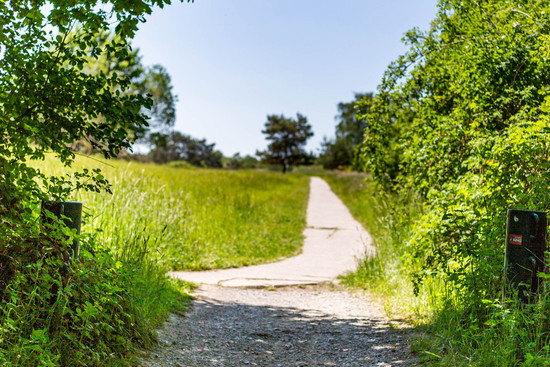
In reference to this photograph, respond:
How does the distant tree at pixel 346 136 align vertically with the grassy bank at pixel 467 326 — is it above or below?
above

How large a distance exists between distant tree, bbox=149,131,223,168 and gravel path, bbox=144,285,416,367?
234 feet

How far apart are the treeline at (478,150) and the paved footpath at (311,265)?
1.82 m

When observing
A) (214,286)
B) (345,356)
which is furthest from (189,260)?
(345,356)

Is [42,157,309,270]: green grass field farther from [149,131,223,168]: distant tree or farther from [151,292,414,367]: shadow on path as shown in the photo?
[149,131,223,168]: distant tree

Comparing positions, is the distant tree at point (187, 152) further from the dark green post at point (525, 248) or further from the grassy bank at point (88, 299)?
the dark green post at point (525, 248)

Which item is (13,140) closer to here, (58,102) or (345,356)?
(58,102)

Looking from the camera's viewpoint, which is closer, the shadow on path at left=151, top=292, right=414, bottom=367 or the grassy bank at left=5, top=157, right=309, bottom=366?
the grassy bank at left=5, top=157, right=309, bottom=366

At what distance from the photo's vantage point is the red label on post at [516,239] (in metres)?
3.35

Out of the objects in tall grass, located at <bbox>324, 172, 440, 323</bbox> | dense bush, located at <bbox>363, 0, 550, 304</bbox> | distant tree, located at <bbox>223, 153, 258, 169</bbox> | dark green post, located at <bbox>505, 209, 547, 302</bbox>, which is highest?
distant tree, located at <bbox>223, 153, 258, 169</bbox>

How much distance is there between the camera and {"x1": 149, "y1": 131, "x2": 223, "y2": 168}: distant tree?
77.4 metres

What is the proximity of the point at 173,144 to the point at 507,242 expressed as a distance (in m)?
77.7

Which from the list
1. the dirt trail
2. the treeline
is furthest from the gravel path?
the treeline

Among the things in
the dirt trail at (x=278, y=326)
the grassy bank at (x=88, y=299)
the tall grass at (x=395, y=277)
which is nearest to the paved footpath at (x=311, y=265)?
the dirt trail at (x=278, y=326)

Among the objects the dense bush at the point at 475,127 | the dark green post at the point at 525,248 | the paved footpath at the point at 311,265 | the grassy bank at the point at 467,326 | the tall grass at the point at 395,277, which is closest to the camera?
the grassy bank at the point at 467,326
